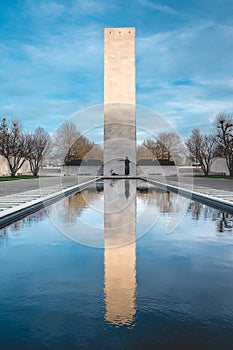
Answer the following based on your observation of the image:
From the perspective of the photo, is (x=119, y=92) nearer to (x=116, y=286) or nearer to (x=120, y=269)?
(x=120, y=269)

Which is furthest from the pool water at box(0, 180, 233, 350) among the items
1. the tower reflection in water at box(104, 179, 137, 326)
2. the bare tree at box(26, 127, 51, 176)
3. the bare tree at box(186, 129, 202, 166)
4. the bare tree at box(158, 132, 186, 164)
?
the bare tree at box(158, 132, 186, 164)

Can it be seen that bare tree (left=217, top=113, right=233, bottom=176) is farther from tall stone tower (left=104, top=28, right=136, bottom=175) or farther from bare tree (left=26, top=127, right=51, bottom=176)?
bare tree (left=26, top=127, right=51, bottom=176)

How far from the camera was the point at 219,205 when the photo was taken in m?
10.6

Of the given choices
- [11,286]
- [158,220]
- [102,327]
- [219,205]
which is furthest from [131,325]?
[219,205]

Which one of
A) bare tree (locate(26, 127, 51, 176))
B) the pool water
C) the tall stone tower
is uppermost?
the tall stone tower

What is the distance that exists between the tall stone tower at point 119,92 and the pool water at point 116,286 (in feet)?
87.0

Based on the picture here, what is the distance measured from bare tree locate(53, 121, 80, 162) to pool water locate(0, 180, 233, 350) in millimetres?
39354

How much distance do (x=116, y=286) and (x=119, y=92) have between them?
3004 cm

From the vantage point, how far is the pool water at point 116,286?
2789 mm

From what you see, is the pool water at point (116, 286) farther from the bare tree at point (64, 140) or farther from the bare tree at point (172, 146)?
the bare tree at point (172, 146)

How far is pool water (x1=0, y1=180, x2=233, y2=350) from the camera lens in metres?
2.79

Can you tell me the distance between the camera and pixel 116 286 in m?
3.87

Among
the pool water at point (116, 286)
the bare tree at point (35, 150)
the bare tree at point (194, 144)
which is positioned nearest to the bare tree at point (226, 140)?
the bare tree at point (194, 144)

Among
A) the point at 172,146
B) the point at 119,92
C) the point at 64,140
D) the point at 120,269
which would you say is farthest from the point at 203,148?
the point at 120,269
